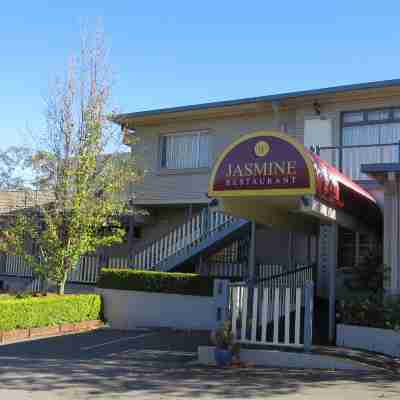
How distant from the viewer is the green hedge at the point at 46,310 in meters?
12.1

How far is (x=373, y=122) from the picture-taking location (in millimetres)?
16281

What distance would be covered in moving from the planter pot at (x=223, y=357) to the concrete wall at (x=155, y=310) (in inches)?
169

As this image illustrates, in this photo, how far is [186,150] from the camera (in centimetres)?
1956

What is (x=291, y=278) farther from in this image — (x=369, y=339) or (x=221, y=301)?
(x=221, y=301)

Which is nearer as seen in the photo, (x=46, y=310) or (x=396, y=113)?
(x=46, y=310)

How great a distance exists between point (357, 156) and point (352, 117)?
1585 mm

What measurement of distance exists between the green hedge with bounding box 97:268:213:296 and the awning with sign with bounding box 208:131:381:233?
4.19 metres

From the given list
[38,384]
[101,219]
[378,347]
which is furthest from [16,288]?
[378,347]

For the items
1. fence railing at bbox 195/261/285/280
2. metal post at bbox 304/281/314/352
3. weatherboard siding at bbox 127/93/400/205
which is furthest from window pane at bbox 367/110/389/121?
metal post at bbox 304/281/314/352

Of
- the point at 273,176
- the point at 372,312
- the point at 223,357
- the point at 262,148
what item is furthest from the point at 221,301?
the point at 262,148

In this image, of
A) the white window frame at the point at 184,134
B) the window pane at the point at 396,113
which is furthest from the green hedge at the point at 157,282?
the window pane at the point at 396,113

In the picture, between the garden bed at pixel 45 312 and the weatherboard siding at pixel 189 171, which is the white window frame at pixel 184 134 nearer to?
the weatherboard siding at pixel 189 171

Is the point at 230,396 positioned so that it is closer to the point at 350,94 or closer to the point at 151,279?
the point at 151,279

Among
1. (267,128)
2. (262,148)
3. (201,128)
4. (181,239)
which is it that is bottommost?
(181,239)
